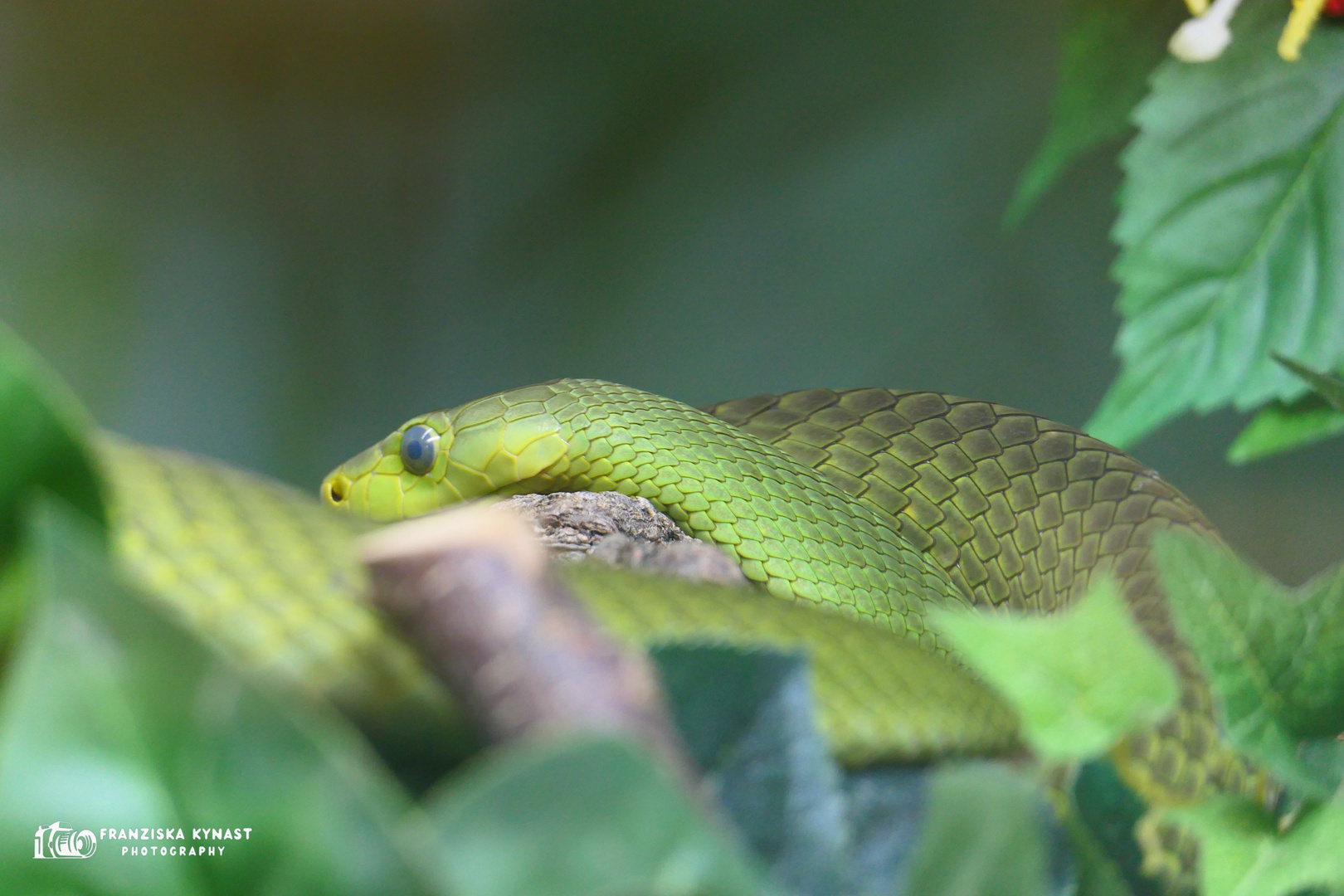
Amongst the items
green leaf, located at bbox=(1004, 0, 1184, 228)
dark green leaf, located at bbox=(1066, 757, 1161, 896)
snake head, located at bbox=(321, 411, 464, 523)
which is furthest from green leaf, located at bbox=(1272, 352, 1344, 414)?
green leaf, located at bbox=(1004, 0, 1184, 228)

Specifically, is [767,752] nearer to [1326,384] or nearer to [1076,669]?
[1076,669]

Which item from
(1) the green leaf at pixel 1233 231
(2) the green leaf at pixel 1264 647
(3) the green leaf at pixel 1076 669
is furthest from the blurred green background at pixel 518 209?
(3) the green leaf at pixel 1076 669

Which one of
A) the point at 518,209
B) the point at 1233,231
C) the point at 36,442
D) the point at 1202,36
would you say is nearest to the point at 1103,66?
the point at 1233,231

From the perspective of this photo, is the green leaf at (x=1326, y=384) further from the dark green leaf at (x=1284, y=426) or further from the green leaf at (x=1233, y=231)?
the dark green leaf at (x=1284, y=426)

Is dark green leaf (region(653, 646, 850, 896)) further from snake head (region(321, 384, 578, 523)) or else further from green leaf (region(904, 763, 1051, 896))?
snake head (region(321, 384, 578, 523))

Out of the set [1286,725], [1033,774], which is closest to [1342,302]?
[1286,725]

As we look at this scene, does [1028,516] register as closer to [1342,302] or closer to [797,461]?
[797,461]
